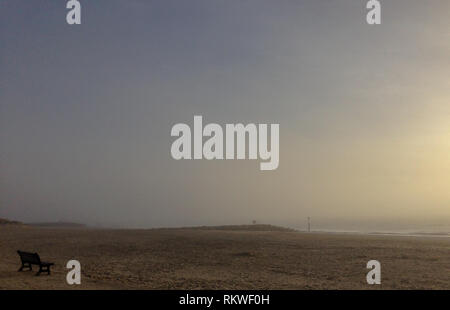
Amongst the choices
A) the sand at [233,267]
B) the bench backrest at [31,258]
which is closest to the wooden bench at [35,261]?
the bench backrest at [31,258]

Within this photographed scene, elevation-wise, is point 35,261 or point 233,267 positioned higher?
point 35,261

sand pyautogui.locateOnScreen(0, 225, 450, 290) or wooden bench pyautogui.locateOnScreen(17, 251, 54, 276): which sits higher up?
wooden bench pyautogui.locateOnScreen(17, 251, 54, 276)

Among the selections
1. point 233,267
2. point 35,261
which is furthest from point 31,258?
point 233,267

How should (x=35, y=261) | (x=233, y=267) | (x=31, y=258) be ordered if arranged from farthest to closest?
→ (x=233, y=267), (x=31, y=258), (x=35, y=261)

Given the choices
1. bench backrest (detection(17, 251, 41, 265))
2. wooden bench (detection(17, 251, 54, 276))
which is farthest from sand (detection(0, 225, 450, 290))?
bench backrest (detection(17, 251, 41, 265))

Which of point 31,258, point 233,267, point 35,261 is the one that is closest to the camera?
point 35,261

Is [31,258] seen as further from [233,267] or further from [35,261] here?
[233,267]

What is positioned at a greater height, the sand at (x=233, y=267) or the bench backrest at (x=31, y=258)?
the bench backrest at (x=31, y=258)

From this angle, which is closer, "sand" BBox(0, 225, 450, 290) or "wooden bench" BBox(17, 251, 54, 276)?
"sand" BBox(0, 225, 450, 290)

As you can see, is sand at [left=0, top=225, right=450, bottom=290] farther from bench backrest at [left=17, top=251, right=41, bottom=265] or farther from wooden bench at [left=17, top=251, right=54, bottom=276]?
bench backrest at [left=17, top=251, right=41, bottom=265]

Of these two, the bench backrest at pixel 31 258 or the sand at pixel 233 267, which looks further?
the bench backrest at pixel 31 258

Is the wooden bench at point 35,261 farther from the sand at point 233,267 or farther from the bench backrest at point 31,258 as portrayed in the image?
the sand at point 233,267
